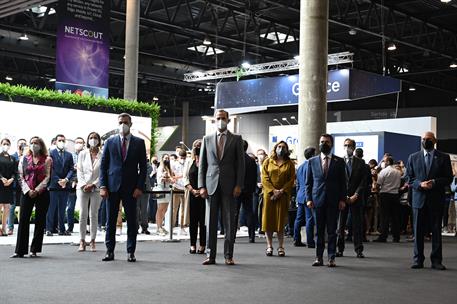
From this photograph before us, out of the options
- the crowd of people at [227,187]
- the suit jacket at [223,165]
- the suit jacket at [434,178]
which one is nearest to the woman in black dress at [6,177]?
the crowd of people at [227,187]

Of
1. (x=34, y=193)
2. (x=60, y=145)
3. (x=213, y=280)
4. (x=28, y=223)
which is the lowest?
(x=213, y=280)

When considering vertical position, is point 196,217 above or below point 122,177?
below

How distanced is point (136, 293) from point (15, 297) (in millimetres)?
940

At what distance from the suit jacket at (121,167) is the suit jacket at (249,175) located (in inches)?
122

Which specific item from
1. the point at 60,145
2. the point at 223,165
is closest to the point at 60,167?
the point at 60,145

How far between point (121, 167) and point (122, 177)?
119mm

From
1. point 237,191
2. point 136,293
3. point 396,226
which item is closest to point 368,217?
point 396,226

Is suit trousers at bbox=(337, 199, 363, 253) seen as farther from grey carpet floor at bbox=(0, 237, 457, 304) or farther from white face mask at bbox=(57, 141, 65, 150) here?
white face mask at bbox=(57, 141, 65, 150)

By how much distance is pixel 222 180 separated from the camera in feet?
24.3

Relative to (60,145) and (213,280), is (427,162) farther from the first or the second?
(60,145)

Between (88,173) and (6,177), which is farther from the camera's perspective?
(6,177)

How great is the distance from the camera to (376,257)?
895 centimetres

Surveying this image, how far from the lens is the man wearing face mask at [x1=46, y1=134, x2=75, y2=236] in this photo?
1084cm

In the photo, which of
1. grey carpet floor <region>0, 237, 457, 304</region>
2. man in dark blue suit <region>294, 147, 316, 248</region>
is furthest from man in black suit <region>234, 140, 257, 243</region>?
grey carpet floor <region>0, 237, 457, 304</region>
